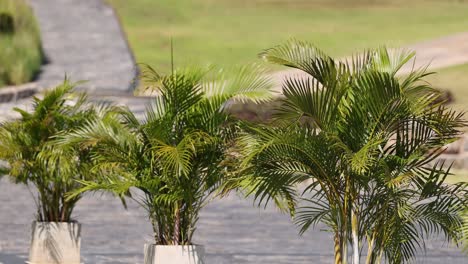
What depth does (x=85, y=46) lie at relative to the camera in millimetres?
27406

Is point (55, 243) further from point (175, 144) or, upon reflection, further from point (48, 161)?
point (175, 144)

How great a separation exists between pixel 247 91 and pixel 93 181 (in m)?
1.71

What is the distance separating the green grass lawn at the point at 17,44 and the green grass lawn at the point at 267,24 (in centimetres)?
327

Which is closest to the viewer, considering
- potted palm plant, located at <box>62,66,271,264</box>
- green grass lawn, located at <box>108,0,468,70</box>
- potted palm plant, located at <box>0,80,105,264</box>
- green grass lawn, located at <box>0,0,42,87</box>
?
potted palm plant, located at <box>62,66,271,264</box>

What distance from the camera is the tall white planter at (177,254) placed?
10000 millimetres

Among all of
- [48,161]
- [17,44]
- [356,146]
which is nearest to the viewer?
[356,146]

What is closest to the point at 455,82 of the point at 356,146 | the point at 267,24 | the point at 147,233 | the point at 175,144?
the point at 267,24

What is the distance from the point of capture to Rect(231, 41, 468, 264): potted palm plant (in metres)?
9.07

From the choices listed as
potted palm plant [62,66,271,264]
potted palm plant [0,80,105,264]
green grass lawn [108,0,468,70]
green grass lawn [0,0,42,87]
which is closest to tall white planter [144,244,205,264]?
potted palm plant [62,66,271,264]

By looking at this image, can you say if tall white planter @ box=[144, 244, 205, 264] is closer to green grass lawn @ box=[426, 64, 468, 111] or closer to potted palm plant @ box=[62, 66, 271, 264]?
potted palm plant @ box=[62, 66, 271, 264]

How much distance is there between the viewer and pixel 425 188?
9289mm

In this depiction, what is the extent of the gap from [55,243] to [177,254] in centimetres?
196

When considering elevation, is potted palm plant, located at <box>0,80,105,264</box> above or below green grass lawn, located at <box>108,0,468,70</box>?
below

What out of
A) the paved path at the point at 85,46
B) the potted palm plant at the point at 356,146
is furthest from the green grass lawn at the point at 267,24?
the potted palm plant at the point at 356,146
